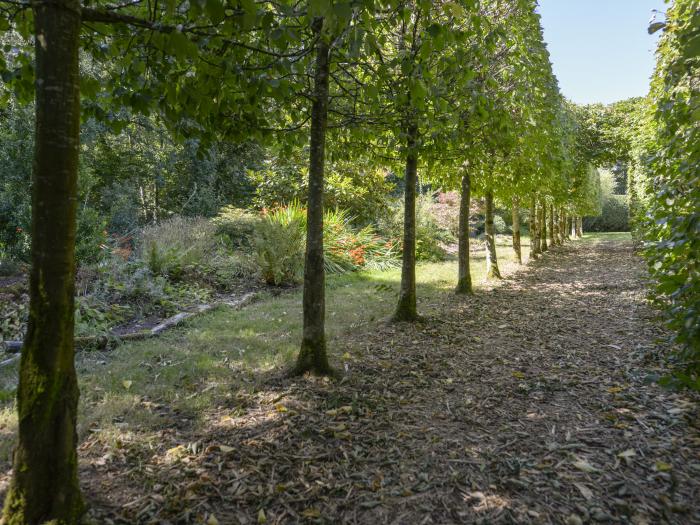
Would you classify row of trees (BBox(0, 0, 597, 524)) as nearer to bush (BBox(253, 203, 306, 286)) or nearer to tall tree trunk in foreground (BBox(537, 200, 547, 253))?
bush (BBox(253, 203, 306, 286))

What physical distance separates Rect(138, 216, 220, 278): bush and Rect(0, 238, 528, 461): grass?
1.78 meters

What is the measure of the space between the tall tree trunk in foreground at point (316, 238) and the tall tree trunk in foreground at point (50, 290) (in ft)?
6.79

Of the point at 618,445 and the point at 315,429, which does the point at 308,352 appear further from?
the point at 618,445

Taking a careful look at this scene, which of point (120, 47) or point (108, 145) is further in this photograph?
point (108, 145)

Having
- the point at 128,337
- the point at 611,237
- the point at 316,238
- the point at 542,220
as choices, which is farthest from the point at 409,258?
the point at 611,237

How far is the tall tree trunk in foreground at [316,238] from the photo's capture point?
3.71 m

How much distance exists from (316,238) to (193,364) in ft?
6.46

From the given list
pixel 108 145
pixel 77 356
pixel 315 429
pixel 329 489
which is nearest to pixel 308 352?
pixel 315 429

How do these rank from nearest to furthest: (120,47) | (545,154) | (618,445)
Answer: (618,445), (120,47), (545,154)

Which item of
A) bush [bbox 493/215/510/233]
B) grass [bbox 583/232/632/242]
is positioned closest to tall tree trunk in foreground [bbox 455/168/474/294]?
grass [bbox 583/232/632/242]

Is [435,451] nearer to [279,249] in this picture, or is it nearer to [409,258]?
[409,258]

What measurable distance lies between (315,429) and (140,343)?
3178mm

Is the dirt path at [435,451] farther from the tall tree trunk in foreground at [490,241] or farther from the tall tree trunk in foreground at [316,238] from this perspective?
the tall tree trunk in foreground at [490,241]

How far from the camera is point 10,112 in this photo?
28.0 ft
